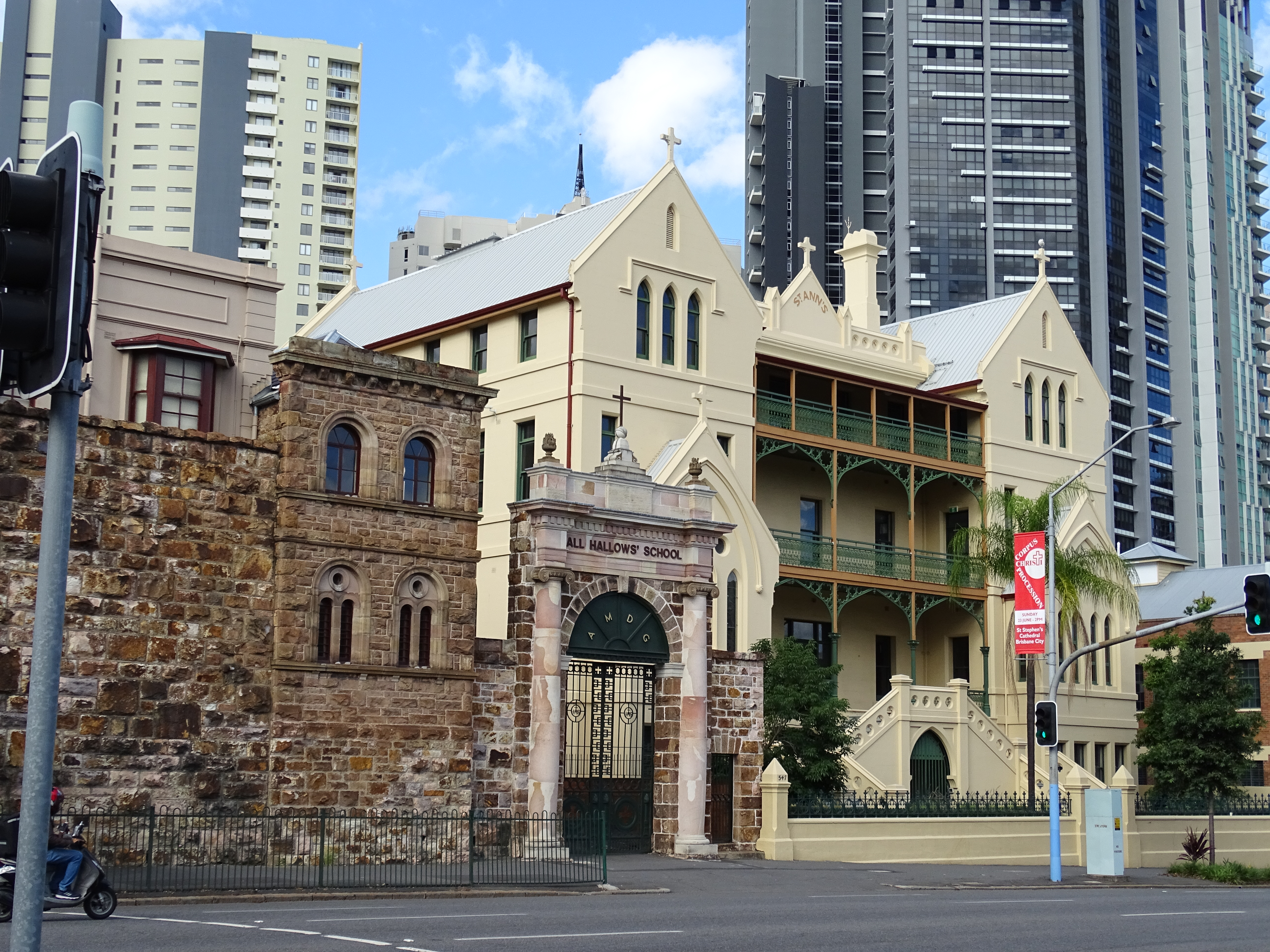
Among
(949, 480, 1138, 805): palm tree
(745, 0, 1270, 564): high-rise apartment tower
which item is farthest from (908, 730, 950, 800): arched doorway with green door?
(745, 0, 1270, 564): high-rise apartment tower

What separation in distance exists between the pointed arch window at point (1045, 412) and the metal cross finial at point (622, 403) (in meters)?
→ 17.2

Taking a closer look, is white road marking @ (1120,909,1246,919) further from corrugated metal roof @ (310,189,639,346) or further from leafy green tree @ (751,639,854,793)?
corrugated metal roof @ (310,189,639,346)

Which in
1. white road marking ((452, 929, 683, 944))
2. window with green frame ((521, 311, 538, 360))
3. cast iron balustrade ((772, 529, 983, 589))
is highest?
window with green frame ((521, 311, 538, 360))

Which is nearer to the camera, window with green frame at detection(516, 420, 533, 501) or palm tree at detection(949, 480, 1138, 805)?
window with green frame at detection(516, 420, 533, 501)

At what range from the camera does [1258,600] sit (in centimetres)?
2467

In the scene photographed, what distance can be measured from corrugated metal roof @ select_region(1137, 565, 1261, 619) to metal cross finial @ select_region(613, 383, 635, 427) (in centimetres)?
2957

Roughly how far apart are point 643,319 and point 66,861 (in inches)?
1041

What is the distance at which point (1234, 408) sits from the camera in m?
134

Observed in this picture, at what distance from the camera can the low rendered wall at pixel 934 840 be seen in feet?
104

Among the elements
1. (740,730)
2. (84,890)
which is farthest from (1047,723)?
(84,890)

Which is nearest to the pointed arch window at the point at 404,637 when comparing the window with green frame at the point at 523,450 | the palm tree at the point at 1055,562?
the window with green frame at the point at 523,450

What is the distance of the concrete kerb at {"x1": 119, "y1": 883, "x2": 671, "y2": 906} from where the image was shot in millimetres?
20062

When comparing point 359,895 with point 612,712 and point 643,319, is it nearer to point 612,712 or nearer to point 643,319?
point 612,712

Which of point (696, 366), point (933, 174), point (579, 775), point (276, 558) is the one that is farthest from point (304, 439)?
point (933, 174)
